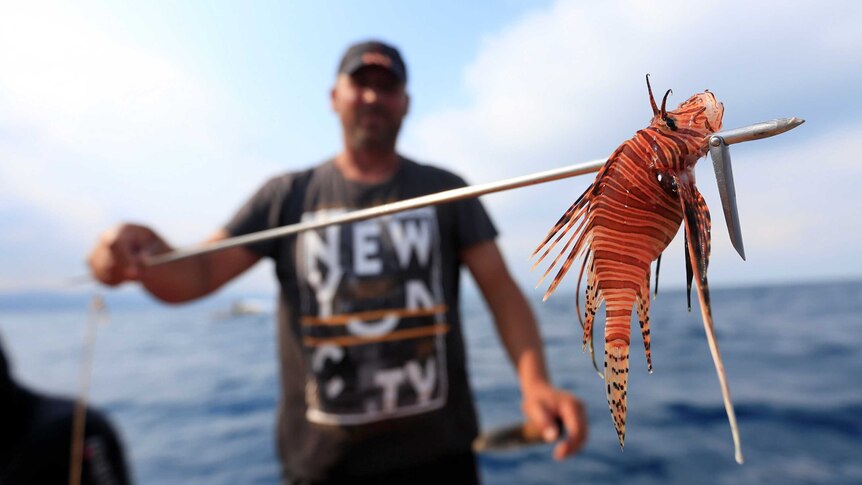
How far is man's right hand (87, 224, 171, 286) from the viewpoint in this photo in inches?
87.2

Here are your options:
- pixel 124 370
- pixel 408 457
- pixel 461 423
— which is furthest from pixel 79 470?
pixel 124 370

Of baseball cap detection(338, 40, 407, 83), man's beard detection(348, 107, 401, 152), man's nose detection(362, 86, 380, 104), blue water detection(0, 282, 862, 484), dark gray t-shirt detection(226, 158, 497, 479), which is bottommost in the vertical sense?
blue water detection(0, 282, 862, 484)

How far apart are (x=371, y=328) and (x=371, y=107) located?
43.5 inches

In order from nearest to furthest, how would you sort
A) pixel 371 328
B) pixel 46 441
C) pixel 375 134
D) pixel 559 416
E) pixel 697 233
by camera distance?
pixel 697 233 → pixel 559 416 → pixel 371 328 → pixel 375 134 → pixel 46 441

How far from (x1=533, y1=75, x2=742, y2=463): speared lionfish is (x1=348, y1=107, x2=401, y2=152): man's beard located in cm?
199

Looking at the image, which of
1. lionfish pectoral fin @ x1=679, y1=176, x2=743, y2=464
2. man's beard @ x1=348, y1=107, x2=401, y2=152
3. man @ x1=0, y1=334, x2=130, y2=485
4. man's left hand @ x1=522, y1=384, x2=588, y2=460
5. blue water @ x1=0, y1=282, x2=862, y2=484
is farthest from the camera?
blue water @ x1=0, y1=282, x2=862, y2=484

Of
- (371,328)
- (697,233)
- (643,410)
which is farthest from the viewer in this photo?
(643,410)

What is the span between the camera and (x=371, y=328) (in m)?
2.31

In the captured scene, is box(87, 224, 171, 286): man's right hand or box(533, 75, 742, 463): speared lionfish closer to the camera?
box(533, 75, 742, 463): speared lionfish

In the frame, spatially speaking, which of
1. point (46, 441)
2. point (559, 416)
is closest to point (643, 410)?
point (559, 416)

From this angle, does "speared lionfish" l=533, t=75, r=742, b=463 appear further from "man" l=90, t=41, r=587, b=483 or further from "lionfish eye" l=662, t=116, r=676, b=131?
"man" l=90, t=41, r=587, b=483

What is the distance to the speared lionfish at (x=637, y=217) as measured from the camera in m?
0.60

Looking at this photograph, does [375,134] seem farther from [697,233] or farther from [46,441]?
[46,441]

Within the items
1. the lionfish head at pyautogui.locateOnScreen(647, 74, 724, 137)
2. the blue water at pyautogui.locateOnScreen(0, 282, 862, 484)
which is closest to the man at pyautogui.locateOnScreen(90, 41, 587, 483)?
the blue water at pyautogui.locateOnScreen(0, 282, 862, 484)
